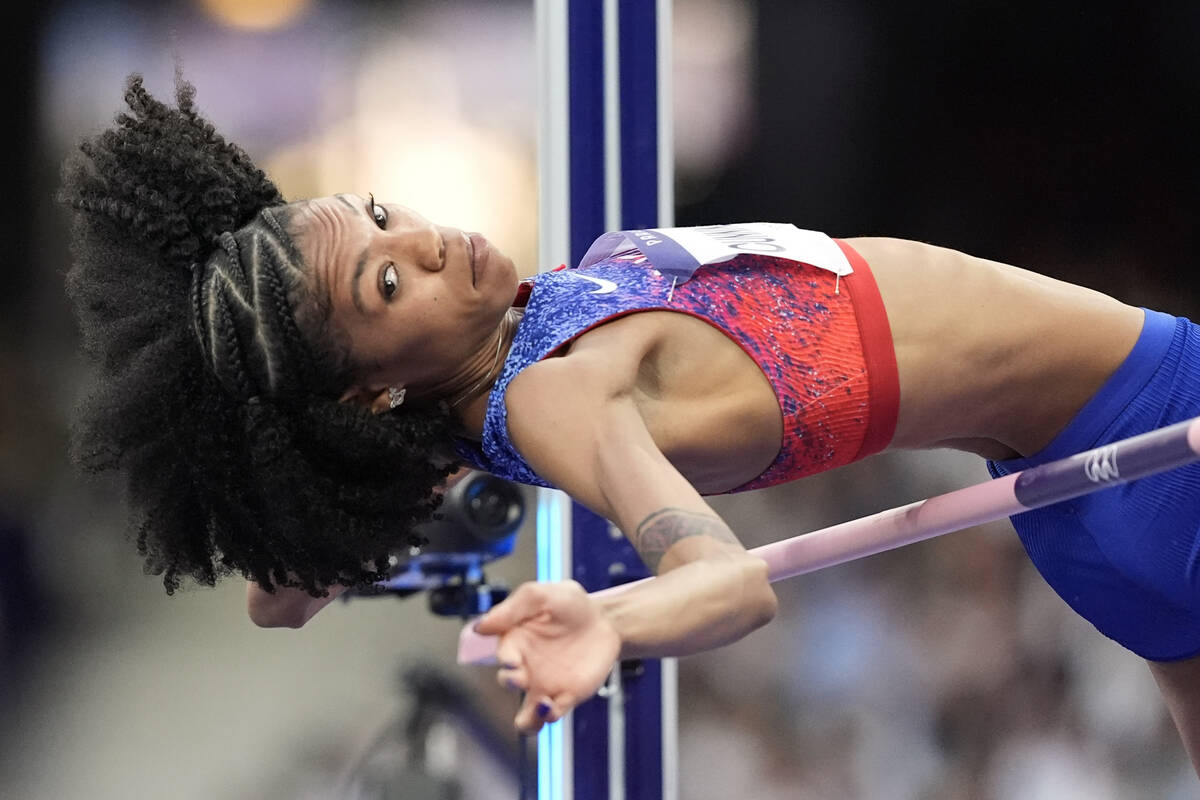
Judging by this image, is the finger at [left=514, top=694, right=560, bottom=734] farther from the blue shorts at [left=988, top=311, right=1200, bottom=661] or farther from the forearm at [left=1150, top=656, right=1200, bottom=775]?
the forearm at [left=1150, top=656, right=1200, bottom=775]

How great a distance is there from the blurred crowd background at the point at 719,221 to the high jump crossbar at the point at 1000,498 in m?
0.70

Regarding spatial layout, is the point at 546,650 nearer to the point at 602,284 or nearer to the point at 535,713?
the point at 535,713

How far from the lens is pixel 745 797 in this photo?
1.90 meters

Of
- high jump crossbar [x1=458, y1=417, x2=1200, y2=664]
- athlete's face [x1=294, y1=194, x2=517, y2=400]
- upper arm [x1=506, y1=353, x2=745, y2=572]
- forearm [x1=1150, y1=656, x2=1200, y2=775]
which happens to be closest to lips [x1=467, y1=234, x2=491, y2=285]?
athlete's face [x1=294, y1=194, x2=517, y2=400]

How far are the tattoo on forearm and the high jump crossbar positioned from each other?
35 mm

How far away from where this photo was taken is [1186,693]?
1.29 metres

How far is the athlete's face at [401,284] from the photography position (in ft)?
3.64

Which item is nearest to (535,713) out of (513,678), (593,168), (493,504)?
(513,678)

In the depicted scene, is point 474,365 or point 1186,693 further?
point 1186,693

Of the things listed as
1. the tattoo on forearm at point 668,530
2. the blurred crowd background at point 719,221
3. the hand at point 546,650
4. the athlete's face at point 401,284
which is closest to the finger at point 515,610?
the hand at point 546,650

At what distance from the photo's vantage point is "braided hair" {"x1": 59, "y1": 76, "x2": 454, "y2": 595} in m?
1.12

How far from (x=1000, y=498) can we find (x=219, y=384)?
0.67 meters

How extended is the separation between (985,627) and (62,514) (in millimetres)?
1261

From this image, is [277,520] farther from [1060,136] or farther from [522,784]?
[1060,136]
